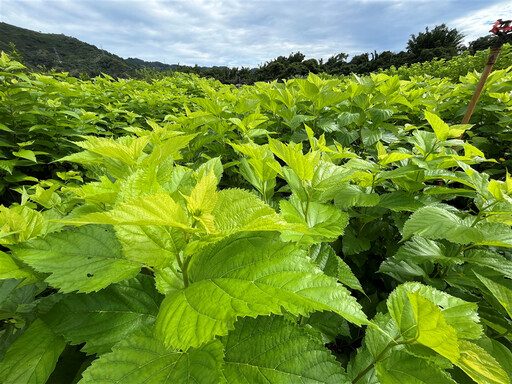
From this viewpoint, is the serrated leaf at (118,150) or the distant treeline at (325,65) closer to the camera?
the serrated leaf at (118,150)

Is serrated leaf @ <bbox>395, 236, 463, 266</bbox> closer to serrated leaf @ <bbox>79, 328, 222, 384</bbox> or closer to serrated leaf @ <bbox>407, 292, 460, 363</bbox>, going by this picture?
serrated leaf @ <bbox>407, 292, 460, 363</bbox>

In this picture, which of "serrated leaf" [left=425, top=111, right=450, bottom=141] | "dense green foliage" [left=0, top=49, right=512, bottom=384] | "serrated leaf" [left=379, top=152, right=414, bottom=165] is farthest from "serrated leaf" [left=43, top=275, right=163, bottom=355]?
"serrated leaf" [left=425, top=111, right=450, bottom=141]

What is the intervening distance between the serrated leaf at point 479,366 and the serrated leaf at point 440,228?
0.44 meters

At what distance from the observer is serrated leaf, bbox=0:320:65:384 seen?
0.69m

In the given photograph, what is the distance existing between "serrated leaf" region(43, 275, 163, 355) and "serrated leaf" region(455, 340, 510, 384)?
0.90 metres

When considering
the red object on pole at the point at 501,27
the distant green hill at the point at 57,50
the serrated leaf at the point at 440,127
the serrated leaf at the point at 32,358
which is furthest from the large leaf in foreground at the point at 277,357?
the distant green hill at the point at 57,50

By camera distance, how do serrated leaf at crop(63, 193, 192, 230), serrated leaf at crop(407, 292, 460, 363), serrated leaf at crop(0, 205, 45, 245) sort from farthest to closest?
serrated leaf at crop(0, 205, 45, 245) < serrated leaf at crop(407, 292, 460, 363) < serrated leaf at crop(63, 193, 192, 230)

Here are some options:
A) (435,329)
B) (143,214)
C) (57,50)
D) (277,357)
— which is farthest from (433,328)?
(57,50)

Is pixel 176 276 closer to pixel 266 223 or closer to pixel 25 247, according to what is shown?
pixel 266 223

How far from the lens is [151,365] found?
61 cm

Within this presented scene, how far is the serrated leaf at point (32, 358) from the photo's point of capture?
69cm

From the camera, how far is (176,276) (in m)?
0.74

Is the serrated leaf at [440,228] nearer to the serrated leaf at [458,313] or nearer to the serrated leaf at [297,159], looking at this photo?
the serrated leaf at [458,313]

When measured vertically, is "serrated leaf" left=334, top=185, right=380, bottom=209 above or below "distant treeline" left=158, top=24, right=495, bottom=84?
below
